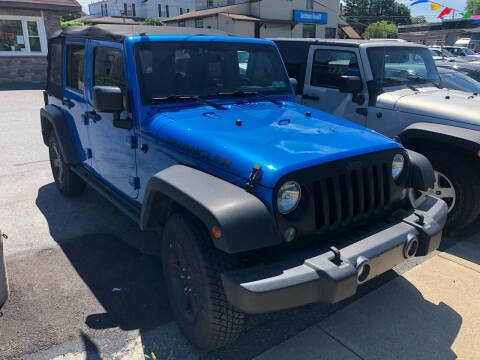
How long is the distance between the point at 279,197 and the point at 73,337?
172cm

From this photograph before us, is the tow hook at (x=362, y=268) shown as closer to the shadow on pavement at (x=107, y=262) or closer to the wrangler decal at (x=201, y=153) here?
the wrangler decal at (x=201, y=153)

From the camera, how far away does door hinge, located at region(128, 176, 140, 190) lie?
339 cm

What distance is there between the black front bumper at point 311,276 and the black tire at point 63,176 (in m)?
3.42

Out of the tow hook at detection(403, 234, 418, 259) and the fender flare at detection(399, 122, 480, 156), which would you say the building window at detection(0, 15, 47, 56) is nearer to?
the fender flare at detection(399, 122, 480, 156)

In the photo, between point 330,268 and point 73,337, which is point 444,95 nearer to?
point 330,268

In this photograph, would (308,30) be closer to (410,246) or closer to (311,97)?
(311,97)

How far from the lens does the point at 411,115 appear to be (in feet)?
14.9

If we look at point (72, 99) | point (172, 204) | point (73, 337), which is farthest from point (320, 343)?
point (72, 99)

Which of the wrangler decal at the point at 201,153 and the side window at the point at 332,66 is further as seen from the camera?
the side window at the point at 332,66

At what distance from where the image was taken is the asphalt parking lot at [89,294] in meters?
2.70

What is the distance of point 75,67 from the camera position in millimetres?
4430

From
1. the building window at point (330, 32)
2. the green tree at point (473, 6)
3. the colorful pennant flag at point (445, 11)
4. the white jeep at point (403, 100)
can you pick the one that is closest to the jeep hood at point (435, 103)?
the white jeep at point (403, 100)

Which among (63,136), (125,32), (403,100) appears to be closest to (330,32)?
(403,100)

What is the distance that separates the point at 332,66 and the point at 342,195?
11.0 ft
